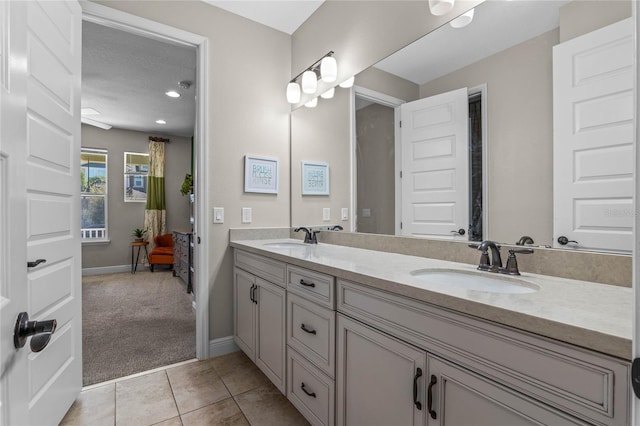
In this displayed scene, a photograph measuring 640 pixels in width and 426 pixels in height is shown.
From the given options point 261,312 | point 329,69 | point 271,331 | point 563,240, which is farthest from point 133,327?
point 563,240

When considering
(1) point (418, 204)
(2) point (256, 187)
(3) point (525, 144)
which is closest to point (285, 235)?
(2) point (256, 187)

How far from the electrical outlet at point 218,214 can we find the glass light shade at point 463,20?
1.87 m

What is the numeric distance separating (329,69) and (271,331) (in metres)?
1.77

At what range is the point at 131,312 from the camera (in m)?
3.36

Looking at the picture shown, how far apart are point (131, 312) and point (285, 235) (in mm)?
2057

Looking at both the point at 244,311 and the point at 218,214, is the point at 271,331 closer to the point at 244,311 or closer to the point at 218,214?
the point at 244,311

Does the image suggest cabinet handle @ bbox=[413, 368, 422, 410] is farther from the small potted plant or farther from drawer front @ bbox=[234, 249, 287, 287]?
the small potted plant

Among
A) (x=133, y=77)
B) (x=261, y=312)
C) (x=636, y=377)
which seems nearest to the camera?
(x=636, y=377)

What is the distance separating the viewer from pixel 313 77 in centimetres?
239

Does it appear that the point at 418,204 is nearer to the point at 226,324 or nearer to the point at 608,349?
the point at 608,349

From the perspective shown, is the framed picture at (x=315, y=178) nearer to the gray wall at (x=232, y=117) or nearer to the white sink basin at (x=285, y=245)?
the gray wall at (x=232, y=117)

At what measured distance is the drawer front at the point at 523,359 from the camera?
61 cm

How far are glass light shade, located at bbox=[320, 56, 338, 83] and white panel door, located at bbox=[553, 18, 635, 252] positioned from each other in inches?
54.7

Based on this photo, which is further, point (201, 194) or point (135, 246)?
point (135, 246)
